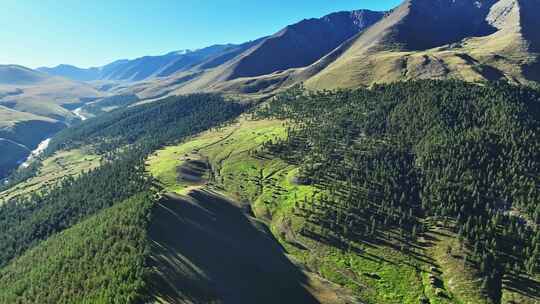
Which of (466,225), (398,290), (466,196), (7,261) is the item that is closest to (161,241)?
(398,290)

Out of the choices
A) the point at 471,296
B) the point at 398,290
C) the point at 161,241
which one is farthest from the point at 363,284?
the point at 161,241

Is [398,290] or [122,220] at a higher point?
[122,220]

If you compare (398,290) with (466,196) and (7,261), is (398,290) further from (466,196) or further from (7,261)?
(7,261)

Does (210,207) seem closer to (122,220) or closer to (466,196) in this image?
(122,220)

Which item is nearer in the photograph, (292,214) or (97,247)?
(97,247)

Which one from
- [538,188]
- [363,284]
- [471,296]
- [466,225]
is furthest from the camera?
[538,188]

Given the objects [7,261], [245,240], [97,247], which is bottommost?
[7,261]

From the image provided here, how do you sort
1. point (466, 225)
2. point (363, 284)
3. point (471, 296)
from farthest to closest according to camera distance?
1. point (466, 225)
2. point (363, 284)
3. point (471, 296)

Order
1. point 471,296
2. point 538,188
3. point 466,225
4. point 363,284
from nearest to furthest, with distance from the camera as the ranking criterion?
point 471,296 → point 363,284 → point 466,225 → point 538,188

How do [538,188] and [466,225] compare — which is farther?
[538,188]
